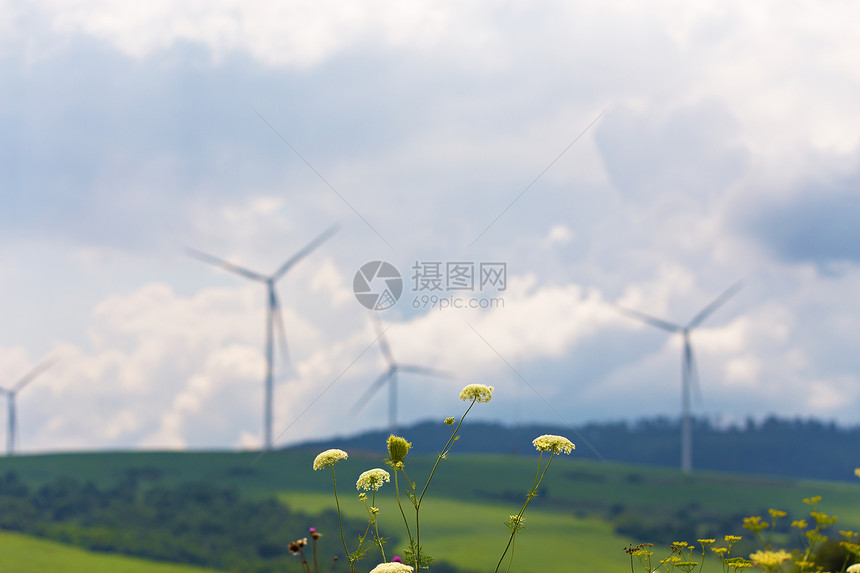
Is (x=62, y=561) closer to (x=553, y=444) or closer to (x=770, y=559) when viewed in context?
(x=553, y=444)

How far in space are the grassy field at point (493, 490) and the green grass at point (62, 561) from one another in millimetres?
19792

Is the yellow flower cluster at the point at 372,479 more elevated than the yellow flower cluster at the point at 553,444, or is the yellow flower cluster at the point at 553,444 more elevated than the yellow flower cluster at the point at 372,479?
the yellow flower cluster at the point at 553,444

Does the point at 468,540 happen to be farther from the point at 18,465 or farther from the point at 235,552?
the point at 18,465

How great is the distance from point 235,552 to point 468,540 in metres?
30.4

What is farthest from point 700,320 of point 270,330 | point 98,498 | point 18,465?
point 18,465

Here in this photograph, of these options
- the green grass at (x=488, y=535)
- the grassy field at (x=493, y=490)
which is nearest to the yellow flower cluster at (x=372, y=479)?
the green grass at (x=488, y=535)

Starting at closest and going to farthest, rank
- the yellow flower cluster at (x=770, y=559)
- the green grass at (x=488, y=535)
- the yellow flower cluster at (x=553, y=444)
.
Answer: the yellow flower cluster at (x=770, y=559) < the yellow flower cluster at (x=553, y=444) < the green grass at (x=488, y=535)

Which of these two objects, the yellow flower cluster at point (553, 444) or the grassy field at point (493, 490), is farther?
the grassy field at point (493, 490)

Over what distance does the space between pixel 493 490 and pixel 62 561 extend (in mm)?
67994

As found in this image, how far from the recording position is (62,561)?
97.4 meters

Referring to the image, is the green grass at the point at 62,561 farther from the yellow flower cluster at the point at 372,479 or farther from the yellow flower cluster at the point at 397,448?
the yellow flower cluster at the point at 397,448

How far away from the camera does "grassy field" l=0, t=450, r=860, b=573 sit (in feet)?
358

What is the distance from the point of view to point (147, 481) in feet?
479

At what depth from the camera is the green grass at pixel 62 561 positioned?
93.2 meters
